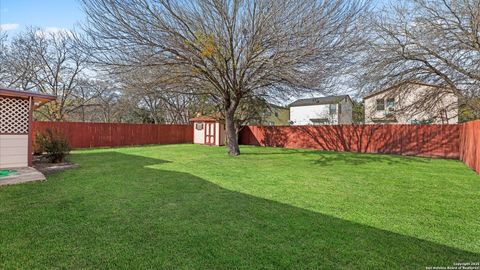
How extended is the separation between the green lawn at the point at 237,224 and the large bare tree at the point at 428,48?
5.73 metres

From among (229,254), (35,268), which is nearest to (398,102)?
(229,254)

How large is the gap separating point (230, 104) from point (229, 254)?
9503 millimetres

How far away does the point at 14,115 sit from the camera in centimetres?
717

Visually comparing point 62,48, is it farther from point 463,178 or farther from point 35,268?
point 463,178

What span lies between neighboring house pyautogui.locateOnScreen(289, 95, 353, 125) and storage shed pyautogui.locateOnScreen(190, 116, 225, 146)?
10.8 metres

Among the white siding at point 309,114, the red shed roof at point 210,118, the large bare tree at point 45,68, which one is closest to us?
the large bare tree at point 45,68

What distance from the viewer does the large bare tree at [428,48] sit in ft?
29.3

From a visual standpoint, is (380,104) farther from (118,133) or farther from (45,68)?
(45,68)

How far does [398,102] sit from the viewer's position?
11703 mm

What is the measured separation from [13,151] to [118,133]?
10077 millimetres

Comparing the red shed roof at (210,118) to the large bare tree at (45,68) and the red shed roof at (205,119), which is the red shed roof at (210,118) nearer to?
the red shed roof at (205,119)

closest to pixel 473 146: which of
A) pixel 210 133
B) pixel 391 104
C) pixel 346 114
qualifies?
pixel 391 104

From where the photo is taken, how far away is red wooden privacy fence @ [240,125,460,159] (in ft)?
38.0

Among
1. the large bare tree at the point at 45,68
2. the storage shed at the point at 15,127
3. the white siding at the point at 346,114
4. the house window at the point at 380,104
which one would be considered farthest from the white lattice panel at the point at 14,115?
the white siding at the point at 346,114
